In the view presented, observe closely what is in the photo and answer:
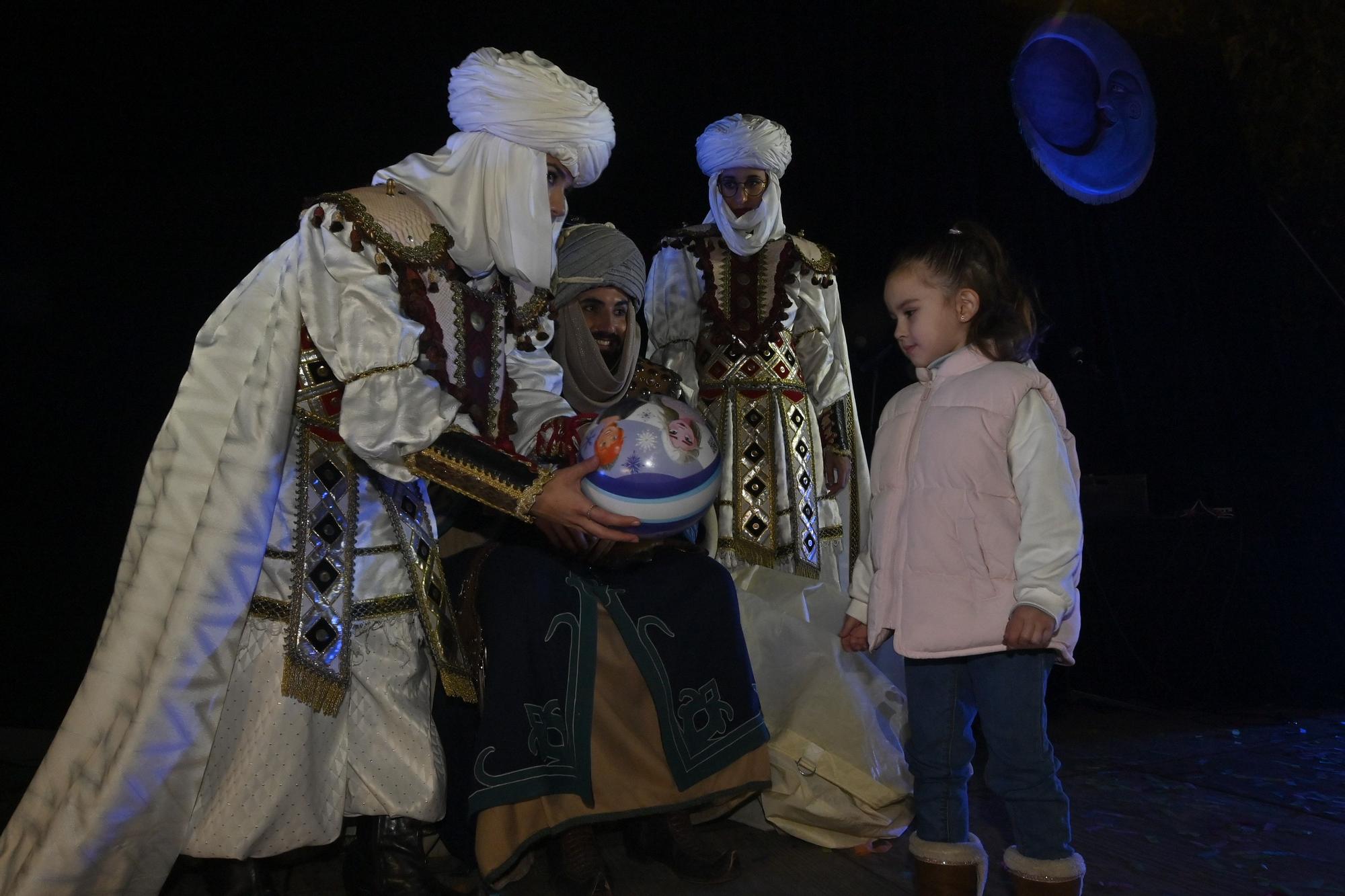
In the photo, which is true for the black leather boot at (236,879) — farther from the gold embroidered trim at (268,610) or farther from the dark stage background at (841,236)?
the dark stage background at (841,236)

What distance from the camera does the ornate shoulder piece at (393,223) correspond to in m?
2.09

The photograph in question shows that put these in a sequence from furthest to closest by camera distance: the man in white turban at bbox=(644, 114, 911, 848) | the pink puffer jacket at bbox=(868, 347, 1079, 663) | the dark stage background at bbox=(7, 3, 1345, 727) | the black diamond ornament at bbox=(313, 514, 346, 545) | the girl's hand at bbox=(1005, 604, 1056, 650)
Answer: the man in white turban at bbox=(644, 114, 911, 848), the dark stage background at bbox=(7, 3, 1345, 727), the black diamond ornament at bbox=(313, 514, 346, 545), the pink puffer jacket at bbox=(868, 347, 1079, 663), the girl's hand at bbox=(1005, 604, 1056, 650)

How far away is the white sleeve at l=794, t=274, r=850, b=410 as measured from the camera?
360cm

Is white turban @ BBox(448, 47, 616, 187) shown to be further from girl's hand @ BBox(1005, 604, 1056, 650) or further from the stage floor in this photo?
the stage floor

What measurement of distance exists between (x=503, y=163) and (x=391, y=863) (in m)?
1.50

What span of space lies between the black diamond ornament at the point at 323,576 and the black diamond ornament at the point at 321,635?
66 millimetres

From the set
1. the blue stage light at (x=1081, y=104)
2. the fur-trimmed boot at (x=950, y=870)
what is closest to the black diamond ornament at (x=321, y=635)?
the fur-trimmed boot at (x=950, y=870)

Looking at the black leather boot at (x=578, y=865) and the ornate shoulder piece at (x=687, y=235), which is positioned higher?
the ornate shoulder piece at (x=687, y=235)

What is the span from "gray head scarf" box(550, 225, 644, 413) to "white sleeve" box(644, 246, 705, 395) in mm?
551

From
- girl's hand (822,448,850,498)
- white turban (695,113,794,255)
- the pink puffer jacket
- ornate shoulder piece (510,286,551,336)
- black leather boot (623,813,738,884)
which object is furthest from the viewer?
girl's hand (822,448,850,498)

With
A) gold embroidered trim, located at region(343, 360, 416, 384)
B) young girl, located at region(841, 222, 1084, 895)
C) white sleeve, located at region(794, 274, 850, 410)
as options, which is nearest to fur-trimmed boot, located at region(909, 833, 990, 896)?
young girl, located at region(841, 222, 1084, 895)

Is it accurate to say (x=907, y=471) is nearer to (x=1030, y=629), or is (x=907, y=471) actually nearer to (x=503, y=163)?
(x=1030, y=629)

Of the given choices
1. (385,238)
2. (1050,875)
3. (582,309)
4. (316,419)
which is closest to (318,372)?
(316,419)

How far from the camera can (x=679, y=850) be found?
2.25 m
